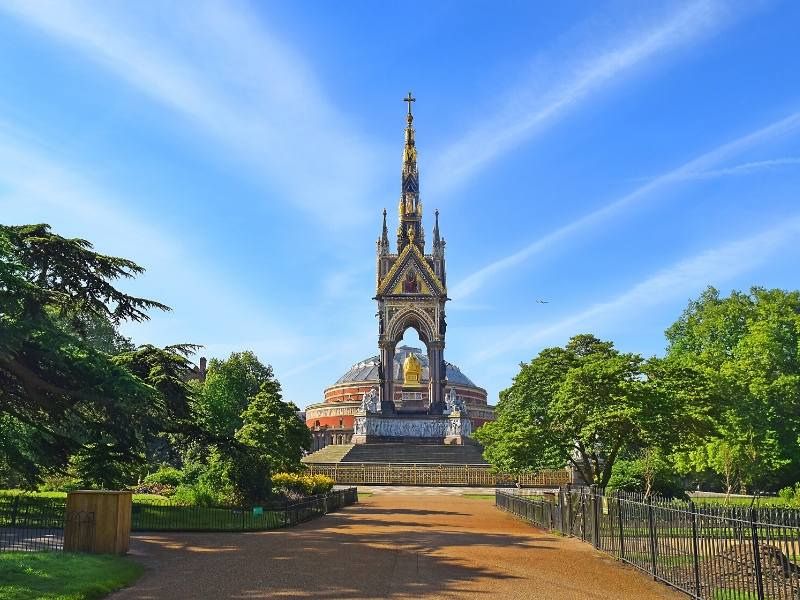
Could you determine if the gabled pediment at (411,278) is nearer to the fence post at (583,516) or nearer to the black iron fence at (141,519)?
the black iron fence at (141,519)

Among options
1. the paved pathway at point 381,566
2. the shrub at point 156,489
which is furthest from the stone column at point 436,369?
the paved pathway at point 381,566

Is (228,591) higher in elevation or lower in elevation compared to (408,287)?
lower

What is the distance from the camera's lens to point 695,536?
11883 mm

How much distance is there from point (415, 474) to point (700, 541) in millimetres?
40773

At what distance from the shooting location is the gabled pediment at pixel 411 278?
235 ft

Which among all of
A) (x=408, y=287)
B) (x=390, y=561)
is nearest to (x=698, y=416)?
A: (x=390, y=561)

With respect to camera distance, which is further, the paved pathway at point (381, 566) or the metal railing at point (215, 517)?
the metal railing at point (215, 517)

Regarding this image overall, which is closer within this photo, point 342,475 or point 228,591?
point 228,591

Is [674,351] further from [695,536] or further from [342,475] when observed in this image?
[695,536]

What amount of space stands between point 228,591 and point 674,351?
149 ft

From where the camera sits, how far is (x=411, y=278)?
72.4 m

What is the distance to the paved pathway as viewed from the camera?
12.5 meters

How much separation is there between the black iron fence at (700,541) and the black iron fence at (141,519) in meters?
9.68

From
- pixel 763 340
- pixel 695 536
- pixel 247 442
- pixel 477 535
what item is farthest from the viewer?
pixel 763 340
